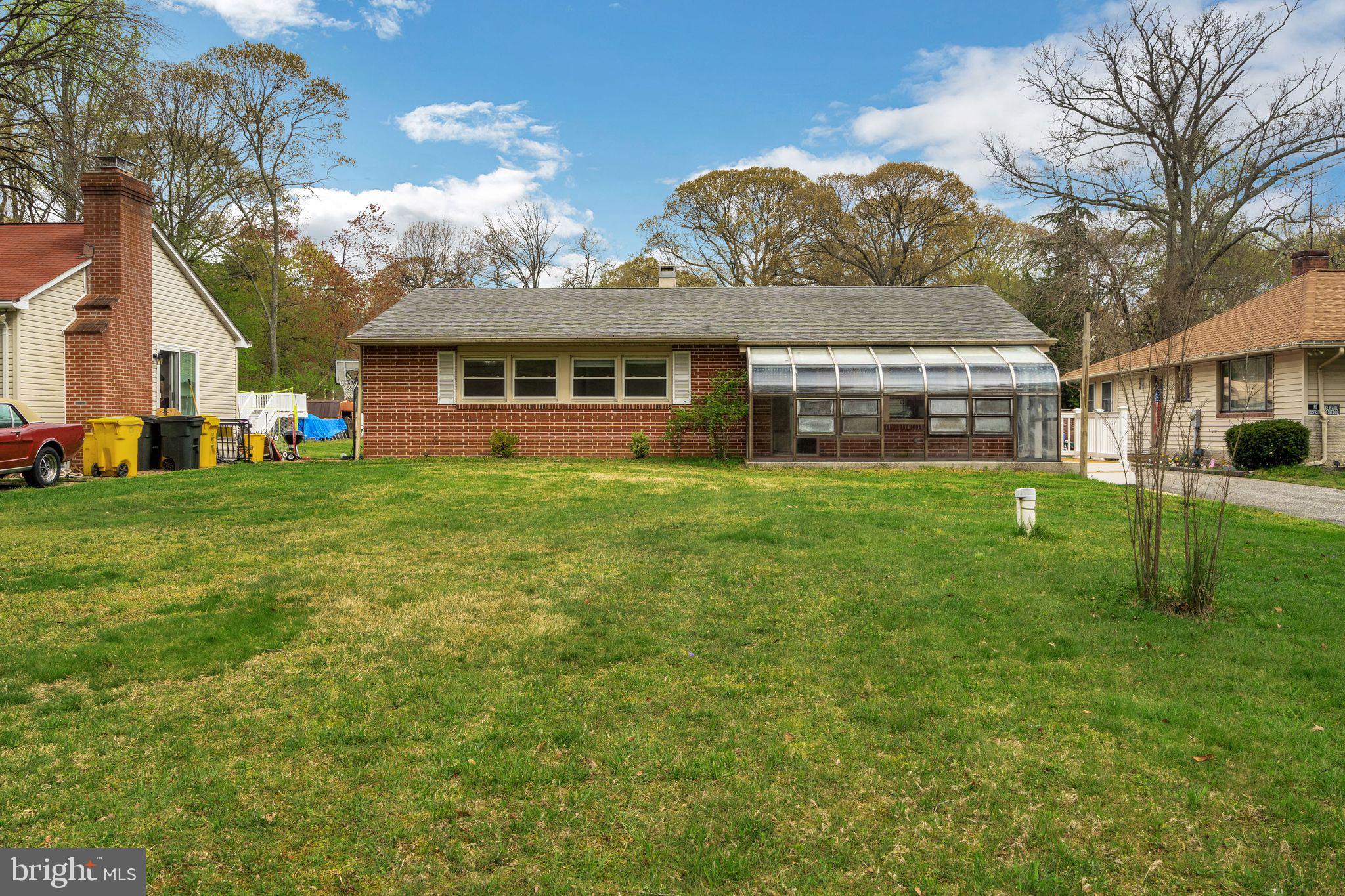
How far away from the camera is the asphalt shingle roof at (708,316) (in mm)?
17672

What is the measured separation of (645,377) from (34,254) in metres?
13.4

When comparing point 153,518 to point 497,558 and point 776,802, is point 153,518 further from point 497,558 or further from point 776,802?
point 776,802

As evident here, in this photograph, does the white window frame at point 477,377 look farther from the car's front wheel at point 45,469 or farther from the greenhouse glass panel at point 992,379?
the greenhouse glass panel at point 992,379

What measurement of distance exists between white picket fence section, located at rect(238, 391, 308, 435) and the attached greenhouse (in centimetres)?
1533

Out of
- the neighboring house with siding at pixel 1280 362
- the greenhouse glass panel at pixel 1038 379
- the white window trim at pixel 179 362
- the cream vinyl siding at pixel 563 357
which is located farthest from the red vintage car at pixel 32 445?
the neighboring house with siding at pixel 1280 362

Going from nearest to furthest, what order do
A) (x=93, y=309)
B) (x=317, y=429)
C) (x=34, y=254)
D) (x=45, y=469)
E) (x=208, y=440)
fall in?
(x=45, y=469) → (x=93, y=309) → (x=208, y=440) → (x=34, y=254) → (x=317, y=429)

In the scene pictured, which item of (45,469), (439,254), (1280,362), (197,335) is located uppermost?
(439,254)

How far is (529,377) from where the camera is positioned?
18.2m

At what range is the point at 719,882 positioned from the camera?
91.0 inches

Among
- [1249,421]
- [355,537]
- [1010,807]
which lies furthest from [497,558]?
[1249,421]

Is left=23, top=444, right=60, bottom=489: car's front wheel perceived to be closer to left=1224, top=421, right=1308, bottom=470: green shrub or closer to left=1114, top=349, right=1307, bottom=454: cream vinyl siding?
left=1114, top=349, right=1307, bottom=454: cream vinyl siding

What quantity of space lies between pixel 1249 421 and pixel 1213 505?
1164 centimetres

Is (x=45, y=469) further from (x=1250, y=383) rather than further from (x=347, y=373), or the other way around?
(x=1250, y=383)
